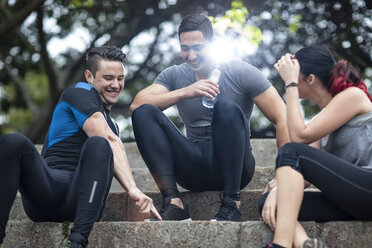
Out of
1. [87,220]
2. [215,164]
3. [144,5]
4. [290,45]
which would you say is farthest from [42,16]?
[87,220]

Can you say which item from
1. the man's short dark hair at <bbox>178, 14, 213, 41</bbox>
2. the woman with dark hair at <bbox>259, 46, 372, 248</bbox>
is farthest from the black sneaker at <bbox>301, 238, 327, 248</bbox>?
the man's short dark hair at <bbox>178, 14, 213, 41</bbox>

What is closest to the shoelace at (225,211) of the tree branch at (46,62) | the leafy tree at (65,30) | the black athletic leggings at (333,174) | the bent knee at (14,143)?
the black athletic leggings at (333,174)

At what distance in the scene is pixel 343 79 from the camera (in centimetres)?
404

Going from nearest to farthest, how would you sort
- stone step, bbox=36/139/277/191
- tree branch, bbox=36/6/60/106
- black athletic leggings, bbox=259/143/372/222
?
1. black athletic leggings, bbox=259/143/372/222
2. stone step, bbox=36/139/277/191
3. tree branch, bbox=36/6/60/106

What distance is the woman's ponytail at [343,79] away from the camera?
4.04 meters

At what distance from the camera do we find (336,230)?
3.89 meters

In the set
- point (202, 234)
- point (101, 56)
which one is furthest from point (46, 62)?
point (202, 234)

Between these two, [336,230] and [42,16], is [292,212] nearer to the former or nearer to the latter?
[336,230]

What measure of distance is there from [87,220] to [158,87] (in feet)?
4.92

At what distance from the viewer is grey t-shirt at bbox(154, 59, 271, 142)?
4.84 metres

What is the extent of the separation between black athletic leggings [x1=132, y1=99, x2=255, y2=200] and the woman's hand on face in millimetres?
479

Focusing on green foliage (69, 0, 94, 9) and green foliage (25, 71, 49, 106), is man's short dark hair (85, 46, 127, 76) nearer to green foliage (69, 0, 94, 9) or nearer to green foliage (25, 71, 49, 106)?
green foliage (69, 0, 94, 9)

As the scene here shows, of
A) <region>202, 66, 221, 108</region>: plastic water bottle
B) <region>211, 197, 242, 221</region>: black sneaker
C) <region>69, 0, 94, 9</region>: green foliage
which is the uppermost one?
<region>202, 66, 221, 108</region>: plastic water bottle

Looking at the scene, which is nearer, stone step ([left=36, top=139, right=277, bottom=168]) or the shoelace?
the shoelace
